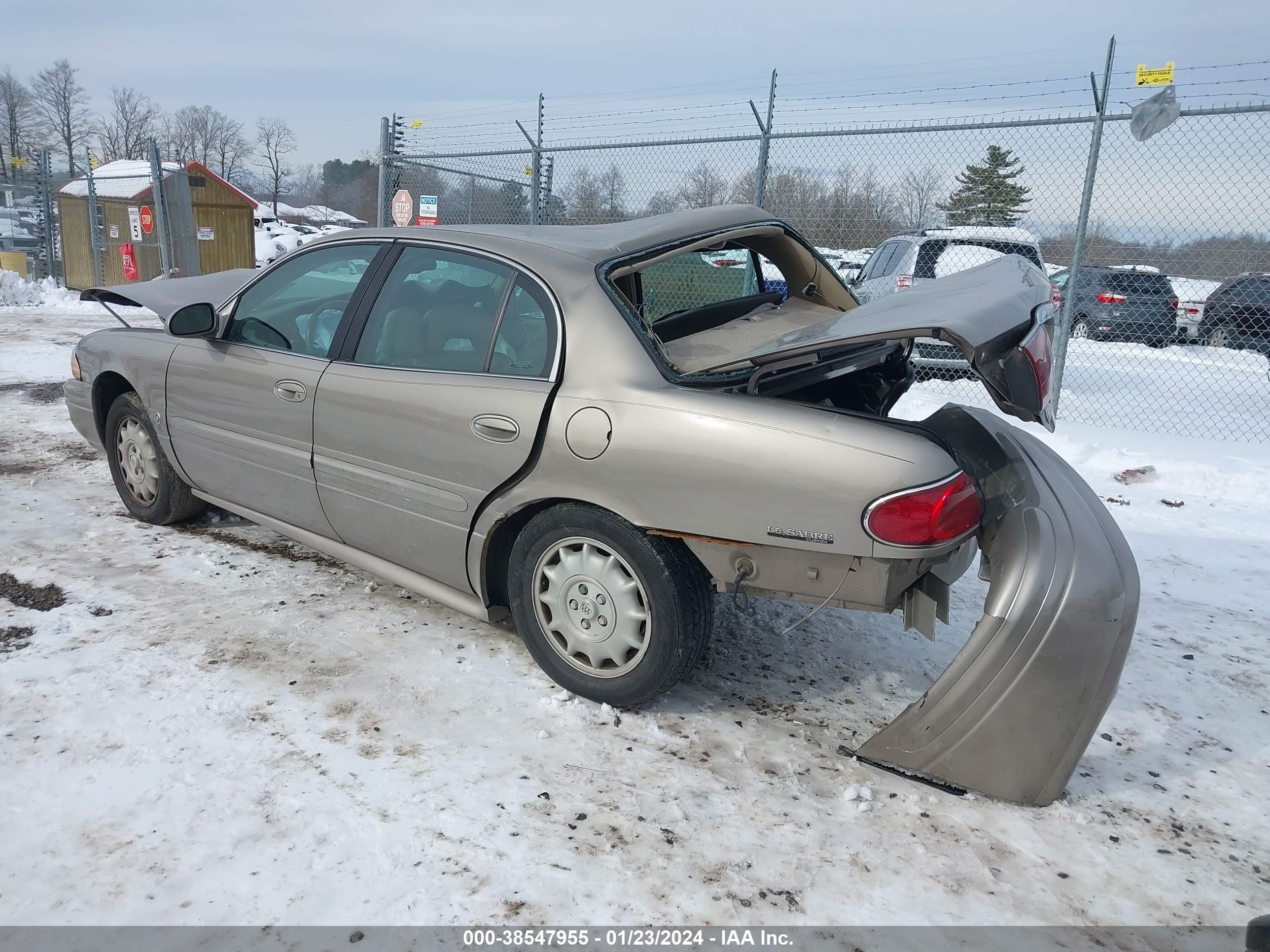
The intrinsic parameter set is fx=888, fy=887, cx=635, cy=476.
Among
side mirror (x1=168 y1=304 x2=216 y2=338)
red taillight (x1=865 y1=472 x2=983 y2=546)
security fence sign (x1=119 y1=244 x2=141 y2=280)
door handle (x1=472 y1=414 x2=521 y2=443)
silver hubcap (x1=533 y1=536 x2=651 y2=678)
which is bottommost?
silver hubcap (x1=533 y1=536 x2=651 y2=678)

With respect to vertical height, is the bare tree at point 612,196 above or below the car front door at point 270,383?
above

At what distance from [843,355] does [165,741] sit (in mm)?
2655

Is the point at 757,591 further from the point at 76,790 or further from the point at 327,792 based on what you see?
the point at 76,790

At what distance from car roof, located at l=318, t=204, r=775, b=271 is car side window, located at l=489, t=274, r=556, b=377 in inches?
6.6

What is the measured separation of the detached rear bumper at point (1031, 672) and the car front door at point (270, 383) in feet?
8.43

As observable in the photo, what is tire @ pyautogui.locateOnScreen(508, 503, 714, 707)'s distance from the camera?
294cm

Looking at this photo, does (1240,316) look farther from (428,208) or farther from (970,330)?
(970,330)

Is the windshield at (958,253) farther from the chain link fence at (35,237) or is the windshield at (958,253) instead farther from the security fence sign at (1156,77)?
the chain link fence at (35,237)

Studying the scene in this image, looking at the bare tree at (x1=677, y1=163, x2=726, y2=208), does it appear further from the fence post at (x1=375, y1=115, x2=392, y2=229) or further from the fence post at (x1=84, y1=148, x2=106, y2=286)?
the fence post at (x1=84, y1=148, x2=106, y2=286)

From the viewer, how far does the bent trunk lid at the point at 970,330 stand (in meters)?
2.56

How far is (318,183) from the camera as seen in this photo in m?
95.2

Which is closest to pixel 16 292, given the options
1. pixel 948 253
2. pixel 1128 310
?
pixel 948 253

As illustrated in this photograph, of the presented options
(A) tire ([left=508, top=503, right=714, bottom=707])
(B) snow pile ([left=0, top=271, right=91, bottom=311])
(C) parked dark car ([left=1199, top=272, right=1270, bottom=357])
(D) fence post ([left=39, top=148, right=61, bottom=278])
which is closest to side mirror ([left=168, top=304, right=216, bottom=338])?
(A) tire ([left=508, top=503, right=714, bottom=707])

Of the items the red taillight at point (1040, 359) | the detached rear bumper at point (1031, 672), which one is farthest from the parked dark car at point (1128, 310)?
the detached rear bumper at point (1031, 672)
